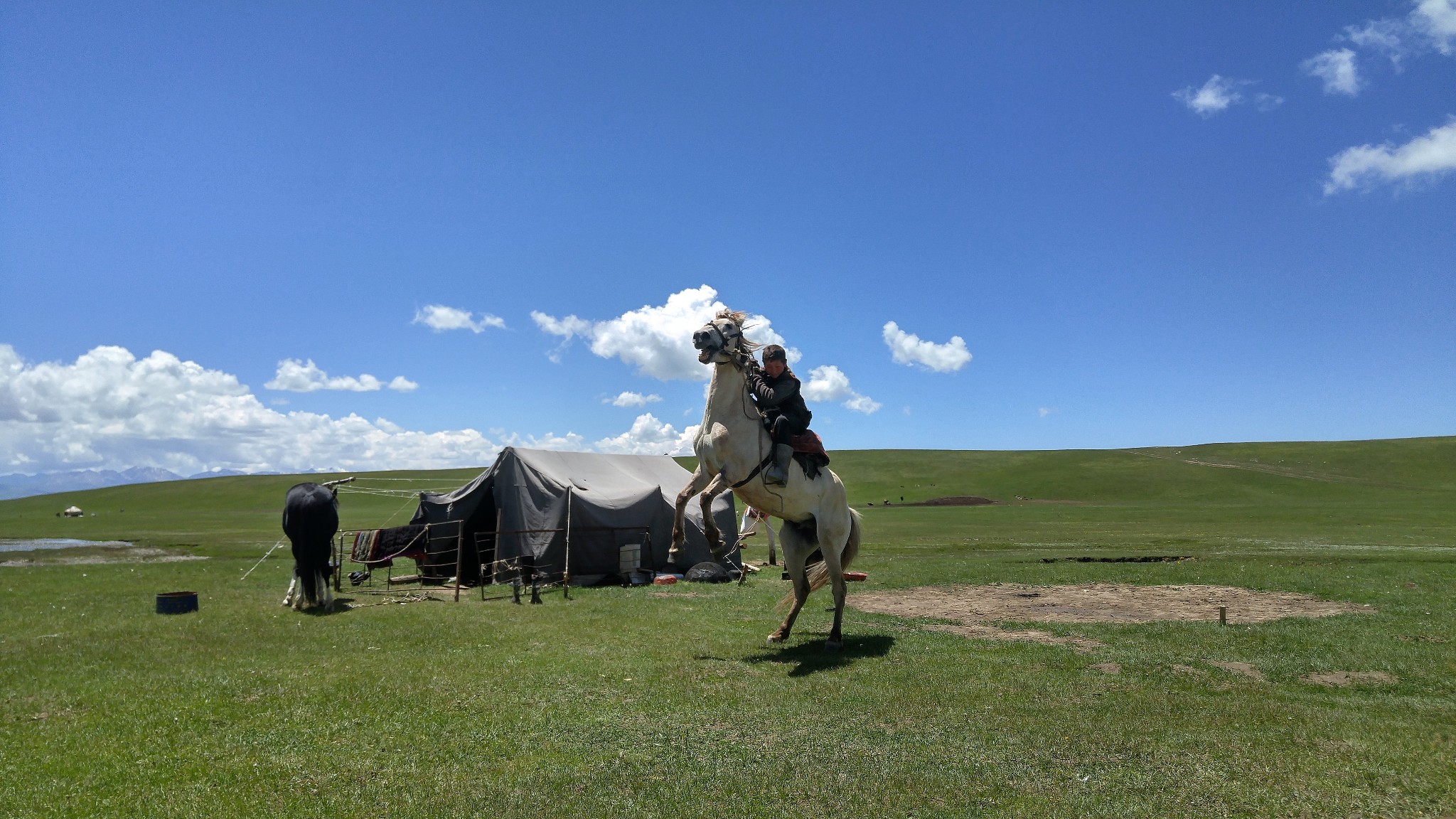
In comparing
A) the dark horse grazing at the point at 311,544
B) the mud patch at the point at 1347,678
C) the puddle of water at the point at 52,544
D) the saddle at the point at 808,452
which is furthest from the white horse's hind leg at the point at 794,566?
the puddle of water at the point at 52,544

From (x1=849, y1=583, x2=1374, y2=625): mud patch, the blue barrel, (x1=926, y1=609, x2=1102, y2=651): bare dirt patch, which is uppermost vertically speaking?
the blue barrel

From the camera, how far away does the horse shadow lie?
916 cm

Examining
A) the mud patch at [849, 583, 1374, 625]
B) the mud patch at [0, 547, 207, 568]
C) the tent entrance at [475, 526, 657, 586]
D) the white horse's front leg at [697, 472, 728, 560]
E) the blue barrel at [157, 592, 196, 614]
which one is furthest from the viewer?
the mud patch at [0, 547, 207, 568]

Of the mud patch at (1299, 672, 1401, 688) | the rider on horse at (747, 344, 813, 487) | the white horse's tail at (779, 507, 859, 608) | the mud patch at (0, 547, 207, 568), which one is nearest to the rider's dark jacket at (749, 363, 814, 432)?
the rider on horse at (747, 344, 813, 487)

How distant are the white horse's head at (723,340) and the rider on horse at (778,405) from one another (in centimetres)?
28

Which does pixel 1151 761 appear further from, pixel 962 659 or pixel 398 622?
pixel 398 622

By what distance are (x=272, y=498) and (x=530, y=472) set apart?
90310 millimetres

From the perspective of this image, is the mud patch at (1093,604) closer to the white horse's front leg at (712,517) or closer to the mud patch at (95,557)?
the white horse's front leg at (712,517)

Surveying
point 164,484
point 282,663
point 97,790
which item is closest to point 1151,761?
point 97,790

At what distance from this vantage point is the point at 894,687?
26.3ft

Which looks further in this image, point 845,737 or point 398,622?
point 398,622

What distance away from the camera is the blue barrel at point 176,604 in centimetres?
1355

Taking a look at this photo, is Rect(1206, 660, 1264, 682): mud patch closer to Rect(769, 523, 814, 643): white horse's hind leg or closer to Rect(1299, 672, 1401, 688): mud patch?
Rect(1299, 672, 1401, 688): mud patch

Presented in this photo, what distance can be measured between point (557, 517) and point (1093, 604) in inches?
477
